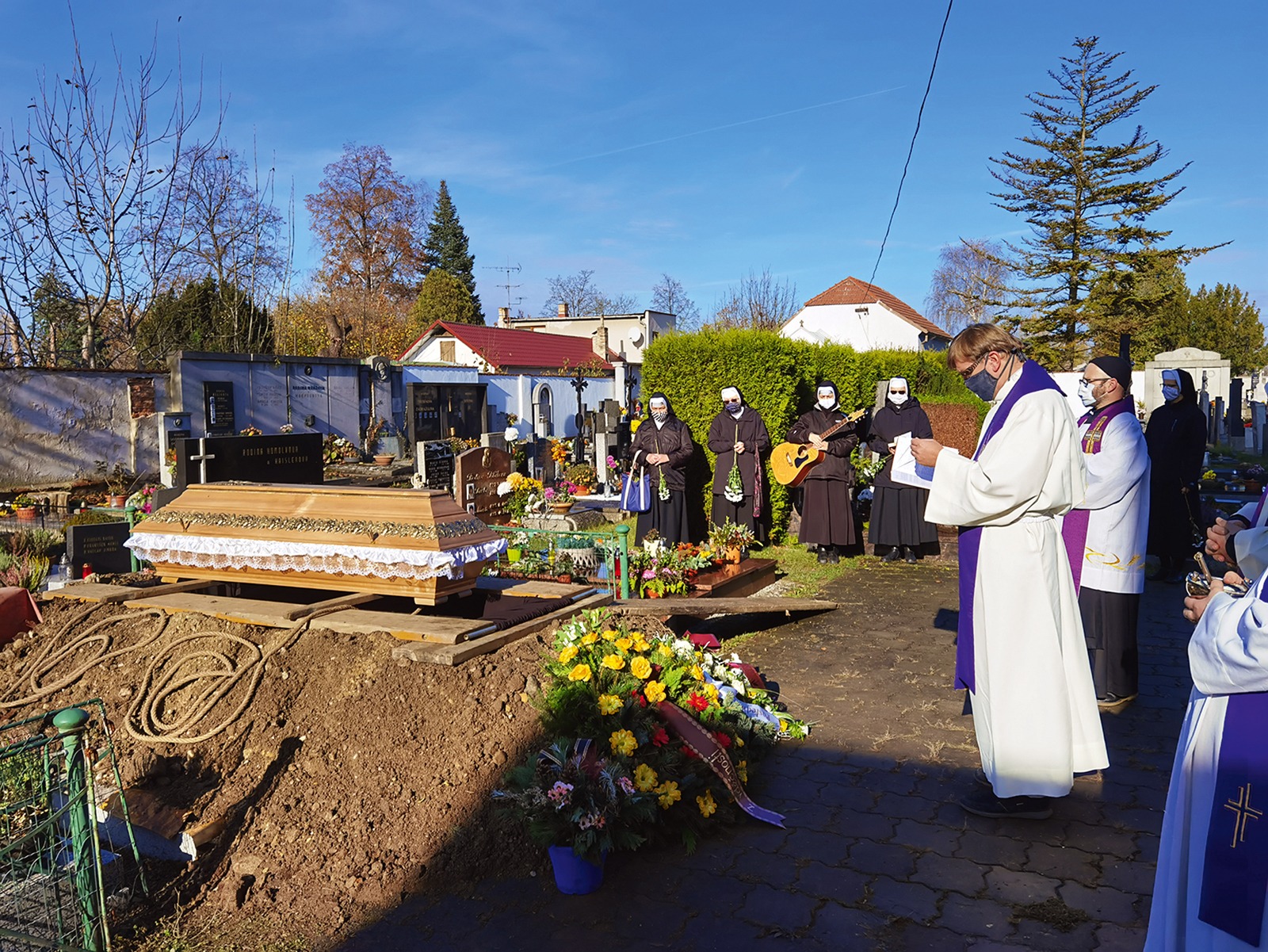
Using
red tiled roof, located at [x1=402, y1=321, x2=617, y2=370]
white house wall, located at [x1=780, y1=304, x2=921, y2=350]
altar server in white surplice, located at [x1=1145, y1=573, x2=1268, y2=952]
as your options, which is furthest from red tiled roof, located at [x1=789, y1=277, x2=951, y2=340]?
altar server in white surplice, located at [x1=1145, y1=573, x2=1268, y2=952]

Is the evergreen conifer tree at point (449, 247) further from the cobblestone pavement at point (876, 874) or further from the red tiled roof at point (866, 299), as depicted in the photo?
the cobblestone pavement at point (876, 874)

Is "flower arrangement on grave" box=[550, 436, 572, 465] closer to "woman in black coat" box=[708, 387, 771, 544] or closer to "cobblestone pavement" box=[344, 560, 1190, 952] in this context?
"woman in black coat" box=[708, 387, 771, 544]

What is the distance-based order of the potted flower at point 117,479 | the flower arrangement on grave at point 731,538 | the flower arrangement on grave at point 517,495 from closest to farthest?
the flower arrangement on grave at point 731,538
the flower arrangement on grave at point 517,495
the potted flower at point 117,479

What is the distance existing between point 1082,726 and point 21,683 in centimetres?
560

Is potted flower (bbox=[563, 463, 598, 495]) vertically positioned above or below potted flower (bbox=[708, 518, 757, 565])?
above

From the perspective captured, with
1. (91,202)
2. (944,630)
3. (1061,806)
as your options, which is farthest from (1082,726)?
(91,202)

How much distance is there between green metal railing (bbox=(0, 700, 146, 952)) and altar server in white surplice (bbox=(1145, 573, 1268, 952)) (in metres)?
3.24

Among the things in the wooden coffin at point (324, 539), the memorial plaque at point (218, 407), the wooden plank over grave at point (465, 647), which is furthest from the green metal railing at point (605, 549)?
the memorial plaque at point (218, 407)

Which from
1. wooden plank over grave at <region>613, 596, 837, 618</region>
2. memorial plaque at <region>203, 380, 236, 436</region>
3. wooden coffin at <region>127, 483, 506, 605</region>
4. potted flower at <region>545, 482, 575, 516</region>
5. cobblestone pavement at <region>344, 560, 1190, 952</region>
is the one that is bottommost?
cobblestone pavement at <region>344, 560, 1190, 952</region>

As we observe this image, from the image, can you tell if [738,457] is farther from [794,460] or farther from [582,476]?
[582,476]

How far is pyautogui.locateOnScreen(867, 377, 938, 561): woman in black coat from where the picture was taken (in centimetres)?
1062

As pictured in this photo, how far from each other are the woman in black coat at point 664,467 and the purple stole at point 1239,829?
801 centimetres

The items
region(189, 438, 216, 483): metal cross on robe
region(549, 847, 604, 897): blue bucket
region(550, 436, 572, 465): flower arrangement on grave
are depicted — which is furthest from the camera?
region(550, 436, 572, 465): flower arrangement on grave

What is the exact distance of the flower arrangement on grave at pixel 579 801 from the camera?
3420 millimetres
